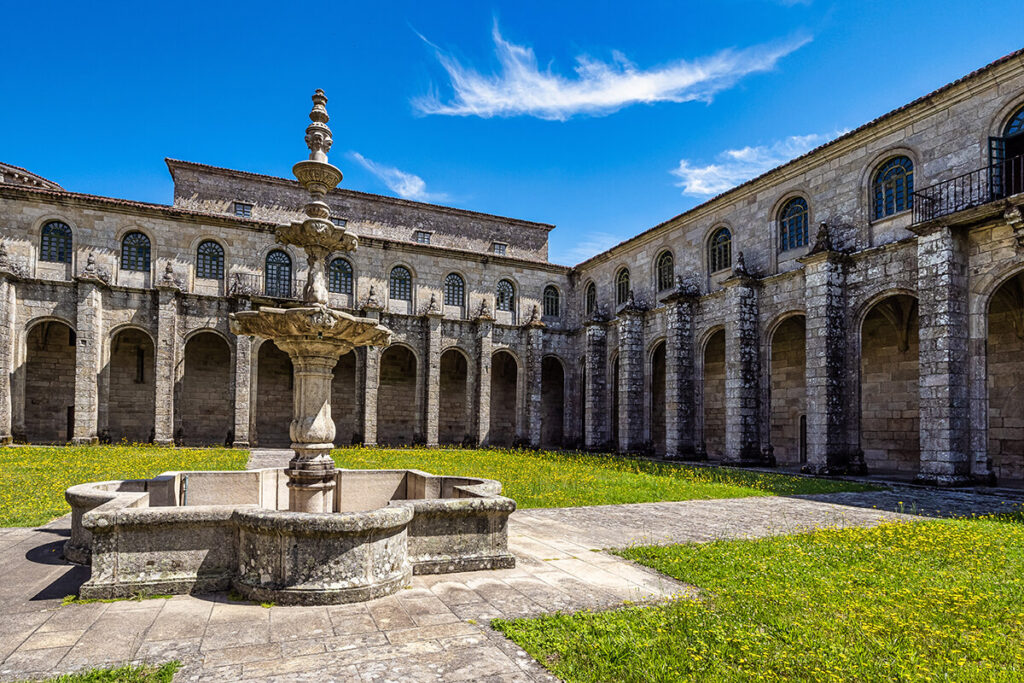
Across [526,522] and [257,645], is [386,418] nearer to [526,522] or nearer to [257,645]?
[526,522]

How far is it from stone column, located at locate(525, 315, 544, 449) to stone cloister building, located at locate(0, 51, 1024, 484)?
0.38 feet

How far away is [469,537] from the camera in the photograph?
6277mm

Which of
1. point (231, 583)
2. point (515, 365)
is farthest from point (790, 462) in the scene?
point (231, 583)

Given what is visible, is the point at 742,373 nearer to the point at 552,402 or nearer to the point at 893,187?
the point at 893,187

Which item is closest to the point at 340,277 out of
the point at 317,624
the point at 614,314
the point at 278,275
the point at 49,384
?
the point at 278,275

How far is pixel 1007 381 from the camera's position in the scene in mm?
17422

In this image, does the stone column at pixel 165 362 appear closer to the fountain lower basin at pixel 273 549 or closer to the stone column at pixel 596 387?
the stone column at pixel 596 387

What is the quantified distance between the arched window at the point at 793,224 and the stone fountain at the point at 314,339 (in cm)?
1748

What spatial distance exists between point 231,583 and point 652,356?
2270 cm

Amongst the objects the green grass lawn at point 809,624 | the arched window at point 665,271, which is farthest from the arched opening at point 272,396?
the green grass lawn at point 809,624

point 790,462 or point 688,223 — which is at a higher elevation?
point 688,223

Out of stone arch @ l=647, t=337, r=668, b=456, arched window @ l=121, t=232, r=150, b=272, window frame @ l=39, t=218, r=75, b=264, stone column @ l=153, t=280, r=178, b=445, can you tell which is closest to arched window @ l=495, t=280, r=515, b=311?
stone arch @ l=647, t=337, r=668, b=456

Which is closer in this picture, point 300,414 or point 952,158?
point 300,414

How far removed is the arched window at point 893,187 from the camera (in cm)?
1723
